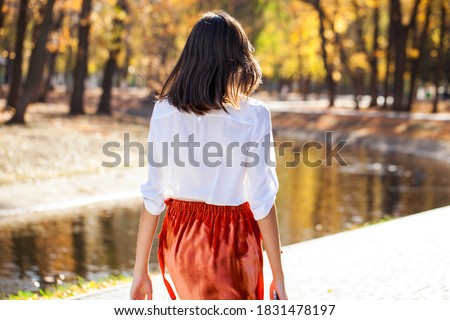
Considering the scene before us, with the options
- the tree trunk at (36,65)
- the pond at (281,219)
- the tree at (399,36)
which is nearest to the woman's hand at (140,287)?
the pond at (281,219)

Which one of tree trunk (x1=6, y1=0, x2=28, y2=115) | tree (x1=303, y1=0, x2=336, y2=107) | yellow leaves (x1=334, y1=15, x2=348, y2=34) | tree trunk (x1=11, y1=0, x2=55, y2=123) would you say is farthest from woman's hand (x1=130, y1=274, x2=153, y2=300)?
yellow leaves (x1=334, y1=15, x2=348, y2=34)

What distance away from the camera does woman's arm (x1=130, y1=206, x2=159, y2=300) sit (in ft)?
12.7

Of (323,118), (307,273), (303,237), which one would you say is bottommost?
(323,118)

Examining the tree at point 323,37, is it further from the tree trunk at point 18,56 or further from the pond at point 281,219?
the pond at point 281,219

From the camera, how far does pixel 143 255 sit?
12.7 feet

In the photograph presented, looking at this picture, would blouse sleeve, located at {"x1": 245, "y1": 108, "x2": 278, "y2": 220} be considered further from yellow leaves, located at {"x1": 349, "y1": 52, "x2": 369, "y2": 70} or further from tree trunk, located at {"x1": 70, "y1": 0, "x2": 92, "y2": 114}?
yellow leaves, located at {"x1": 349, "y1": 52, "x2": 369, "y2": 70}

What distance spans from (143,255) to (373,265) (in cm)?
485

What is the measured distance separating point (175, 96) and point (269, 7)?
43.7 meters

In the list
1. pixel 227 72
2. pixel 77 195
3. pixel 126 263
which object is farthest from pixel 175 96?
pixel 77 195

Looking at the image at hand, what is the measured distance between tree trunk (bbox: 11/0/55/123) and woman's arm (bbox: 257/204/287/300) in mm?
25004

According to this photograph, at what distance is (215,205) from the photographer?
3740 millimetres

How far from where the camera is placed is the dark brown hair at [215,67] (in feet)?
12.0

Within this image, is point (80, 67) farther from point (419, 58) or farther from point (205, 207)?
point (205, 207)

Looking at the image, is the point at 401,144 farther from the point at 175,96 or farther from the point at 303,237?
the point at 175,96
